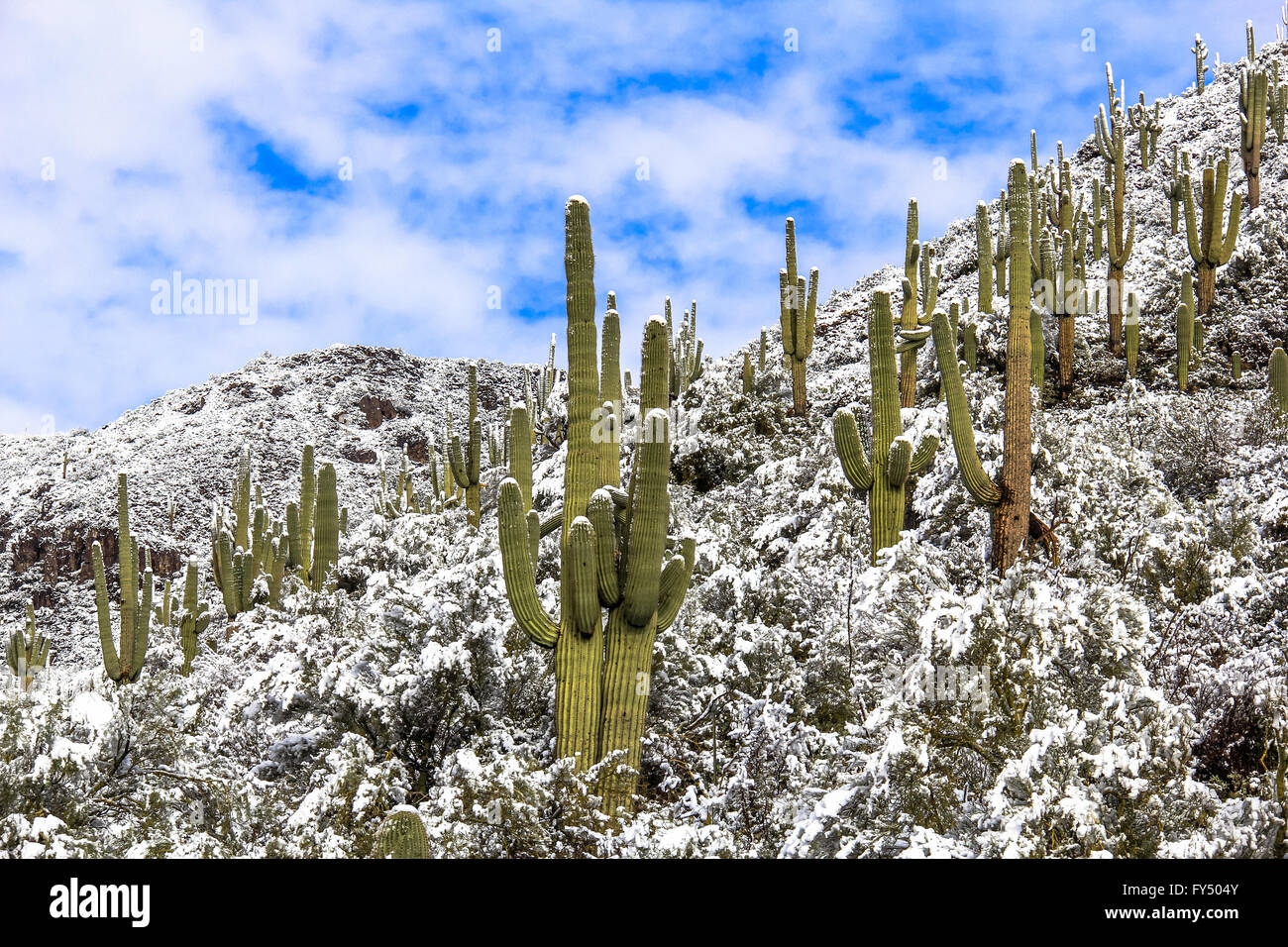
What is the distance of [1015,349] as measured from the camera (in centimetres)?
791

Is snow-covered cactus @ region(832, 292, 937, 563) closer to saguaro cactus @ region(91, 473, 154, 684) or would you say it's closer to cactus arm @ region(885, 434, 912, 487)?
cactus arm @ region(885, 434, 912, 487)

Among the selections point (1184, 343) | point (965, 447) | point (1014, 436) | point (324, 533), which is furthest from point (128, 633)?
point (1184, 343)

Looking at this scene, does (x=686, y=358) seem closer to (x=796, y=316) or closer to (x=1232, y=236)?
(x=796, y=316)

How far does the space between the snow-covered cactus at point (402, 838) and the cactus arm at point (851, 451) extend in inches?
196

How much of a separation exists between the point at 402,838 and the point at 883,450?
5.47 metres

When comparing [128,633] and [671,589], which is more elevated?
[671,589]

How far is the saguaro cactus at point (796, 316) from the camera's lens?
16578mm

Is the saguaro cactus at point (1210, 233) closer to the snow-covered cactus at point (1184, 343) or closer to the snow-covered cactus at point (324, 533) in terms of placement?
the snow-covered cactus at point (1184, 343)

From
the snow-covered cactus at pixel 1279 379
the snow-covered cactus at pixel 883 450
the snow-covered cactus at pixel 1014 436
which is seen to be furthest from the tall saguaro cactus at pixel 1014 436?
the snow-covered cactus at pixel 1279 379

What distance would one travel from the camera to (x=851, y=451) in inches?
→ 316

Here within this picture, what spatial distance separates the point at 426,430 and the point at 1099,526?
42.6m

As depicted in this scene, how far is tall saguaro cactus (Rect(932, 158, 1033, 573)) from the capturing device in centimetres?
757
